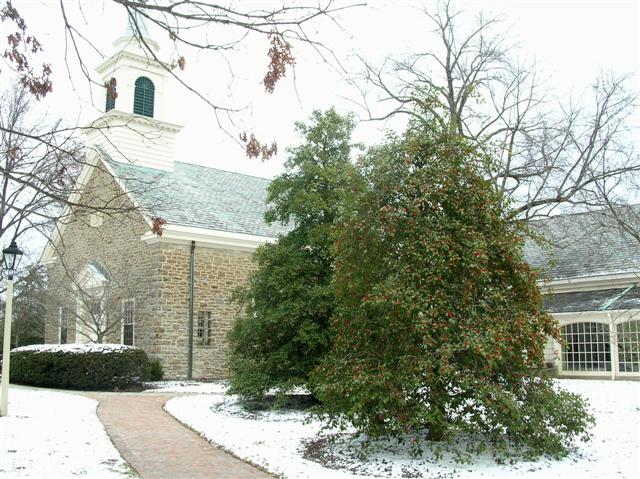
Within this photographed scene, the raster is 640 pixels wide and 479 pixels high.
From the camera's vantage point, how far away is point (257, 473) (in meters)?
7.63

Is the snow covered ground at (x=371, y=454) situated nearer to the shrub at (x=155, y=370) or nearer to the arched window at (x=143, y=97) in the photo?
the shrub at (x=155, y=370)

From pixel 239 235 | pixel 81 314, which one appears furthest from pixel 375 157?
pixel 81 314

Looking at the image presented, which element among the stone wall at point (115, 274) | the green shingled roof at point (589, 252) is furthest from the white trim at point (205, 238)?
the green shingled roof at point (589, 252)

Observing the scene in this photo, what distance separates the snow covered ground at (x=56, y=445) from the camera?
7.41 meters

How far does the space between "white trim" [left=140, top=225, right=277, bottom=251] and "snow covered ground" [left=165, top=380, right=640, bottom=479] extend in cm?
941

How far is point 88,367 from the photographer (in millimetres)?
17859

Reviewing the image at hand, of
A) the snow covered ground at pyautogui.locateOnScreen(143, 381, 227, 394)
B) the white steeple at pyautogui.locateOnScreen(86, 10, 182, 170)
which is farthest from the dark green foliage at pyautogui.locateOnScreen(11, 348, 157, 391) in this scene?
the white steeple at pyautogui.locateOnScreen(86, 10, 182, 170)

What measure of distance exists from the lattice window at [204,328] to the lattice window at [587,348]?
11491 mm

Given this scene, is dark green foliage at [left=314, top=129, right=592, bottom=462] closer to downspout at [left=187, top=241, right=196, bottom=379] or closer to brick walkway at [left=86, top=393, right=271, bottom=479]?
brick walkway at [left=86, top=393, right=271, bottom=479]

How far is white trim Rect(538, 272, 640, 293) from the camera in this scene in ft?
69.4

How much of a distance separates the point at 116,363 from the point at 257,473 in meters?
11.5

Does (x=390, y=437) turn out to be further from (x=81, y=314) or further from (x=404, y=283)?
(x=81, y=314)

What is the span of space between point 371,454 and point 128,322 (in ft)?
51.0

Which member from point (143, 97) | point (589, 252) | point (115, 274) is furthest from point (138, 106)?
point (589, 252)
